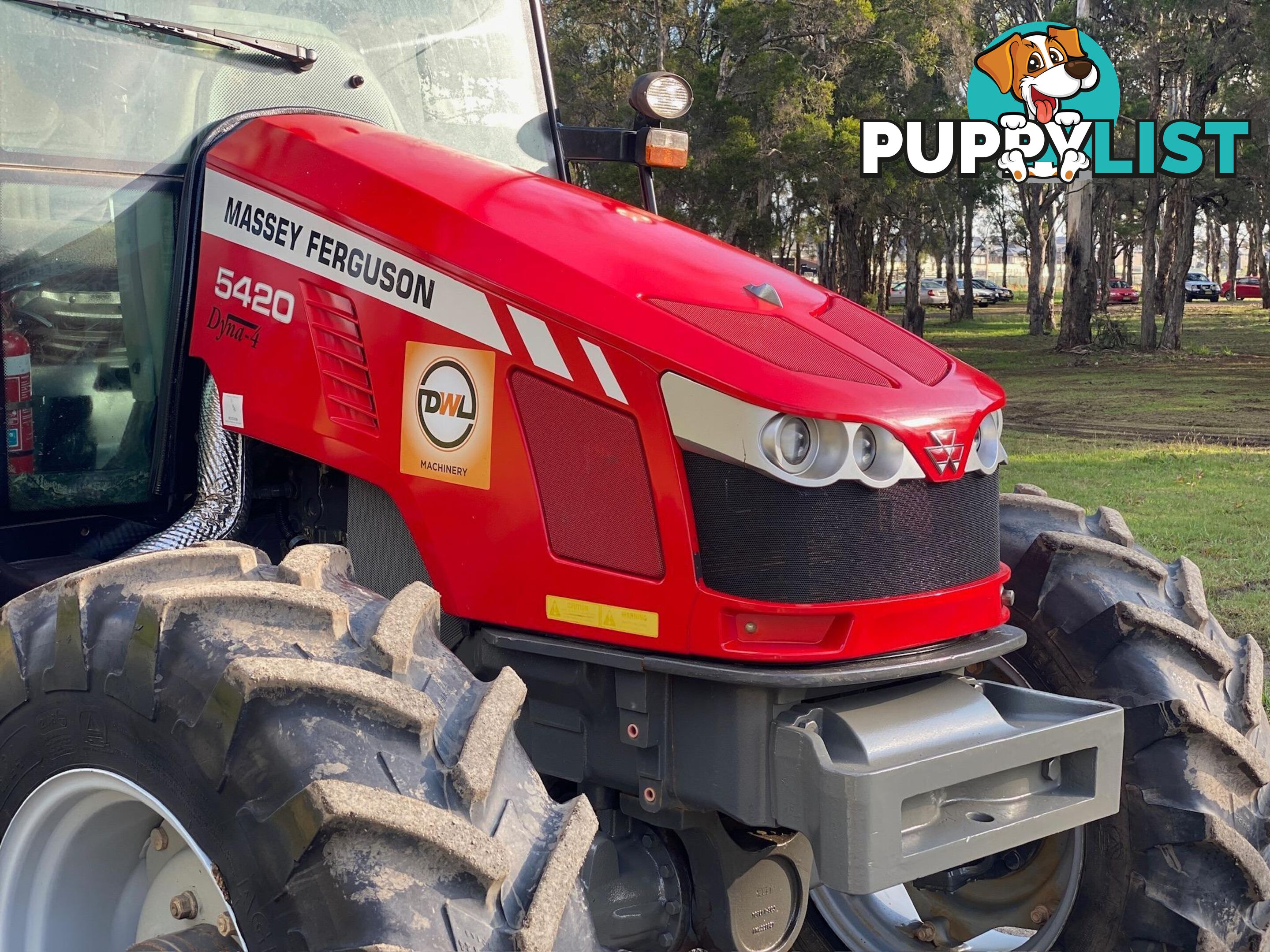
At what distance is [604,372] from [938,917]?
194 cm

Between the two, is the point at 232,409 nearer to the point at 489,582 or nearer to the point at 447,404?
the point at 447,404

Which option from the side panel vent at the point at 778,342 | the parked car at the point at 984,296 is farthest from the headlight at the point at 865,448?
the parked car at the point at 984,296

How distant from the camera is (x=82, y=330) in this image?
3.14 m

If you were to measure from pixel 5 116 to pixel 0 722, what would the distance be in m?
1.44

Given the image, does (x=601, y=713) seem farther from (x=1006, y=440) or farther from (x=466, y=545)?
(x=1006, y=440)

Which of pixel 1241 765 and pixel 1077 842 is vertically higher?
pixel 1241 765

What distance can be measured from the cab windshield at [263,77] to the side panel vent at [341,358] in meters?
0.61

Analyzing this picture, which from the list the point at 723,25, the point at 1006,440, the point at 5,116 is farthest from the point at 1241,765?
the point at 723,25

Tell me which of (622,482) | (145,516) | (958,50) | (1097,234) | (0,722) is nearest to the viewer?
(0,722)

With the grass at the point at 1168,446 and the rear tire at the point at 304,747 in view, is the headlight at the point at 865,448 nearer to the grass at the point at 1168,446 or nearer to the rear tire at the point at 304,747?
the rear tire at the point at 304,747

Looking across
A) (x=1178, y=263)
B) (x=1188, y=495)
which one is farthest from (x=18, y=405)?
(x=1178, y=263)

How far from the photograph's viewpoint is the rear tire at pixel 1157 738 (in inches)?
120

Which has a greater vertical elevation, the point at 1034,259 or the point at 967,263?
the point at 1034,259

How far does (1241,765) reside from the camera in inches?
123
